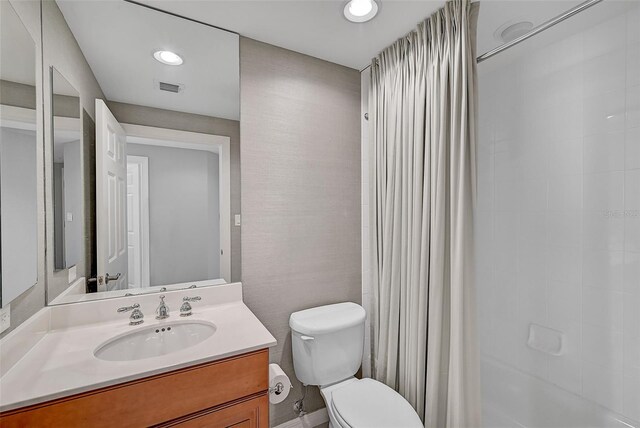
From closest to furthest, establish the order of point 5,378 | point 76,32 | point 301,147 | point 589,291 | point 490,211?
point 5,378
point 76,32
point 589,291
point 301,147
point 490,211

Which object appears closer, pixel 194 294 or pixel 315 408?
pixel 194 294

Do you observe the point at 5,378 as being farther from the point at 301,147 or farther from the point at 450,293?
the point at 450,293

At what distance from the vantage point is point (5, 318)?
90 centimetres

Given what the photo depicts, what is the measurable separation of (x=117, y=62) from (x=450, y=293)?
1.94m

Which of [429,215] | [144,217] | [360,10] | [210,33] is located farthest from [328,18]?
[144,217]

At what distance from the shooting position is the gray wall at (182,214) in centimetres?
149

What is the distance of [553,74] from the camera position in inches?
72.9

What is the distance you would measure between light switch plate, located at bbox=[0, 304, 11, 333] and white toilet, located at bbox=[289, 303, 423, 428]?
1133mm

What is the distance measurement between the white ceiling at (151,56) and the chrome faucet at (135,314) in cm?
97

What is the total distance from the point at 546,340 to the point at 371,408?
1.28 m

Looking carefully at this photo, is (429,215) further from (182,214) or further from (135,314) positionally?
(135,314)

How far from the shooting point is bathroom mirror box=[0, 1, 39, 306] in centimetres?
89

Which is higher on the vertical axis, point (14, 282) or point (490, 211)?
point (490, 211)

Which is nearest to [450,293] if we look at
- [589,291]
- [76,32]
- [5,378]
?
[589,291]
